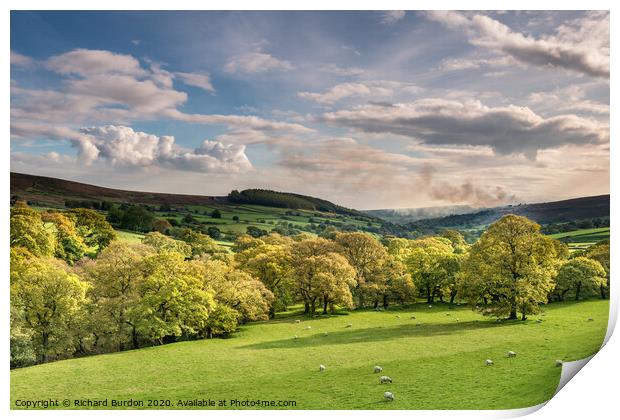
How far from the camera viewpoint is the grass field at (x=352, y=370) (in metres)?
10.5

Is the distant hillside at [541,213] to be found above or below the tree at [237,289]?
above

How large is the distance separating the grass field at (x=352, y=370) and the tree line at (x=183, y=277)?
1060 millimetres

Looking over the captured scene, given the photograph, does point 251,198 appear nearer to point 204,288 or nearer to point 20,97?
point 204,288

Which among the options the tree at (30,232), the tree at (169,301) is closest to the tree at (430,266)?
the tree at (169,301)

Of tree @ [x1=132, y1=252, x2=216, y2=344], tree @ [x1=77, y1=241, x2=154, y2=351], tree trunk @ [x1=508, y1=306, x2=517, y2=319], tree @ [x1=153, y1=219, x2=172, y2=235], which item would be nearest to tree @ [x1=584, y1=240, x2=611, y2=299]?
tree trunk @ [x1=508, y1=306, x2=517, y2=319]

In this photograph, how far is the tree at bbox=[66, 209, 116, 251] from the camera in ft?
44.7

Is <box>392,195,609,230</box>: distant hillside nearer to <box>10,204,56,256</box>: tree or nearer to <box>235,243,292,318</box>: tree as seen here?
<box>235,243,292,318</box>: tree

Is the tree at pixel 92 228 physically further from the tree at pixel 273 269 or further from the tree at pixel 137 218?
the tree at pixel 273 269

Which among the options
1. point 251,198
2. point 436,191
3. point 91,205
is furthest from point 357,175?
point 91,205

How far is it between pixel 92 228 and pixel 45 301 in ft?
8.53

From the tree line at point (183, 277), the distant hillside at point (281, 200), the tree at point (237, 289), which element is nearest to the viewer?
the tree line at point (183, 277)

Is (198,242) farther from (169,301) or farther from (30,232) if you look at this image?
(30,232)

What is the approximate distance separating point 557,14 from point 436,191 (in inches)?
235

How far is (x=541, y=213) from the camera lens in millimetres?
14328
